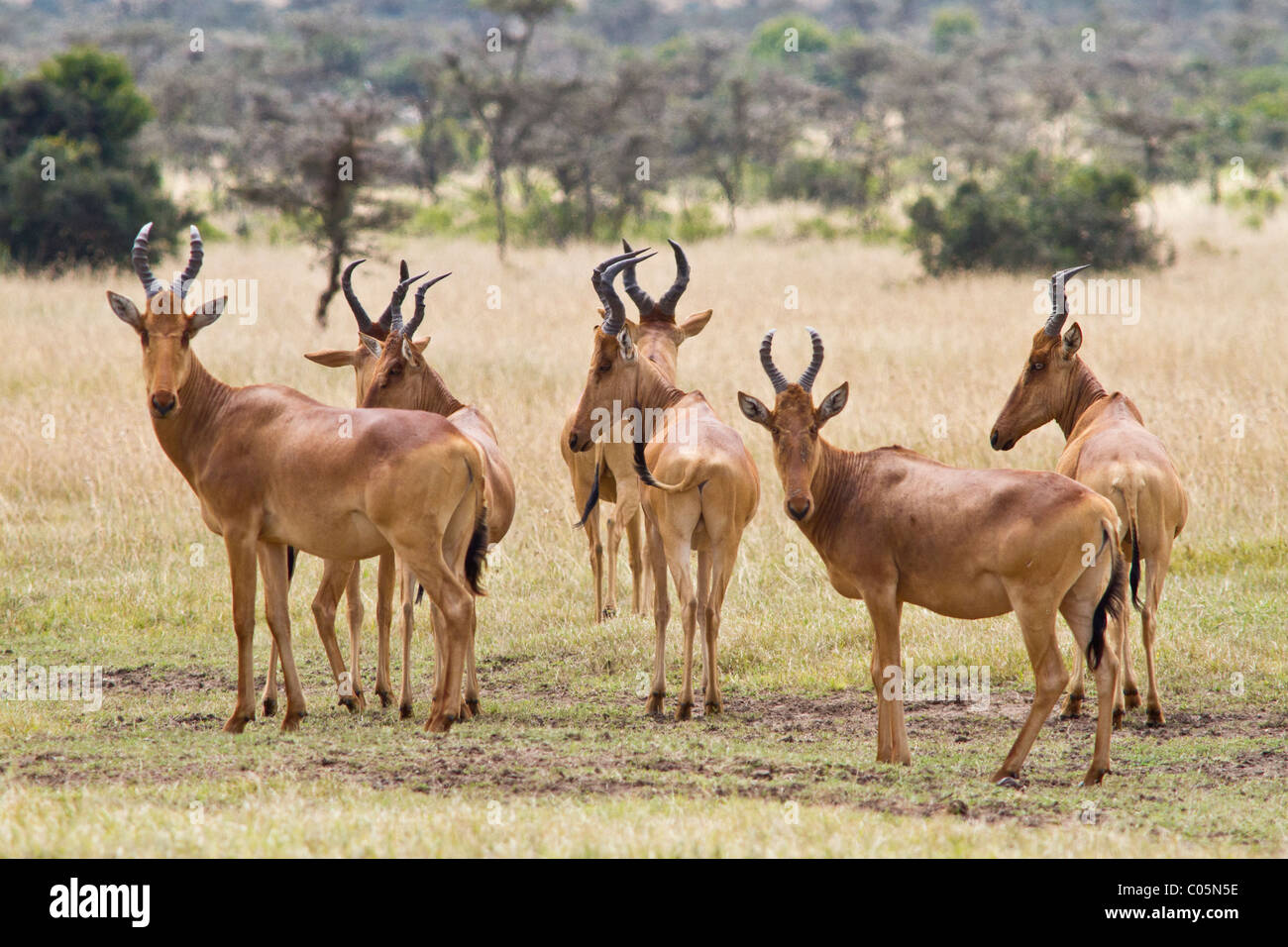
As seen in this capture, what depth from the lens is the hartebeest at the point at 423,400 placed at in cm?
825

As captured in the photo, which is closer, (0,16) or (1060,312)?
(1060,312)

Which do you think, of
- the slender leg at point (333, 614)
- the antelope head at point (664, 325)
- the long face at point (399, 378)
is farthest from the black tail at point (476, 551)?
the antelope head at point (664, 325)

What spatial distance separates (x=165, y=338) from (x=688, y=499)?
2.80 m

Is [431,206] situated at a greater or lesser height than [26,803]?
greater

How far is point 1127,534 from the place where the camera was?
798 centimetres

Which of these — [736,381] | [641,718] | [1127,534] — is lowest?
[641,718]

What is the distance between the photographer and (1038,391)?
8.99 meters

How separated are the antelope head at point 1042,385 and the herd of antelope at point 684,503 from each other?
1 centimetres

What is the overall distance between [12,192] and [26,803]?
23378mm

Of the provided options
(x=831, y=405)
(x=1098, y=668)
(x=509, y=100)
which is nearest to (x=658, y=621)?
(x=831, y=405)

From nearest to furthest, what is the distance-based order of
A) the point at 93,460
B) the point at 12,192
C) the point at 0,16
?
1. the point at 93,460
2. the point at 12,192
3. the point at 0,16

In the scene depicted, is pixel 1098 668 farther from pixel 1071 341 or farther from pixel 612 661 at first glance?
pixel 612 661

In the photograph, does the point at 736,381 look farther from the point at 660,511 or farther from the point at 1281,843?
the point at 1281,843
